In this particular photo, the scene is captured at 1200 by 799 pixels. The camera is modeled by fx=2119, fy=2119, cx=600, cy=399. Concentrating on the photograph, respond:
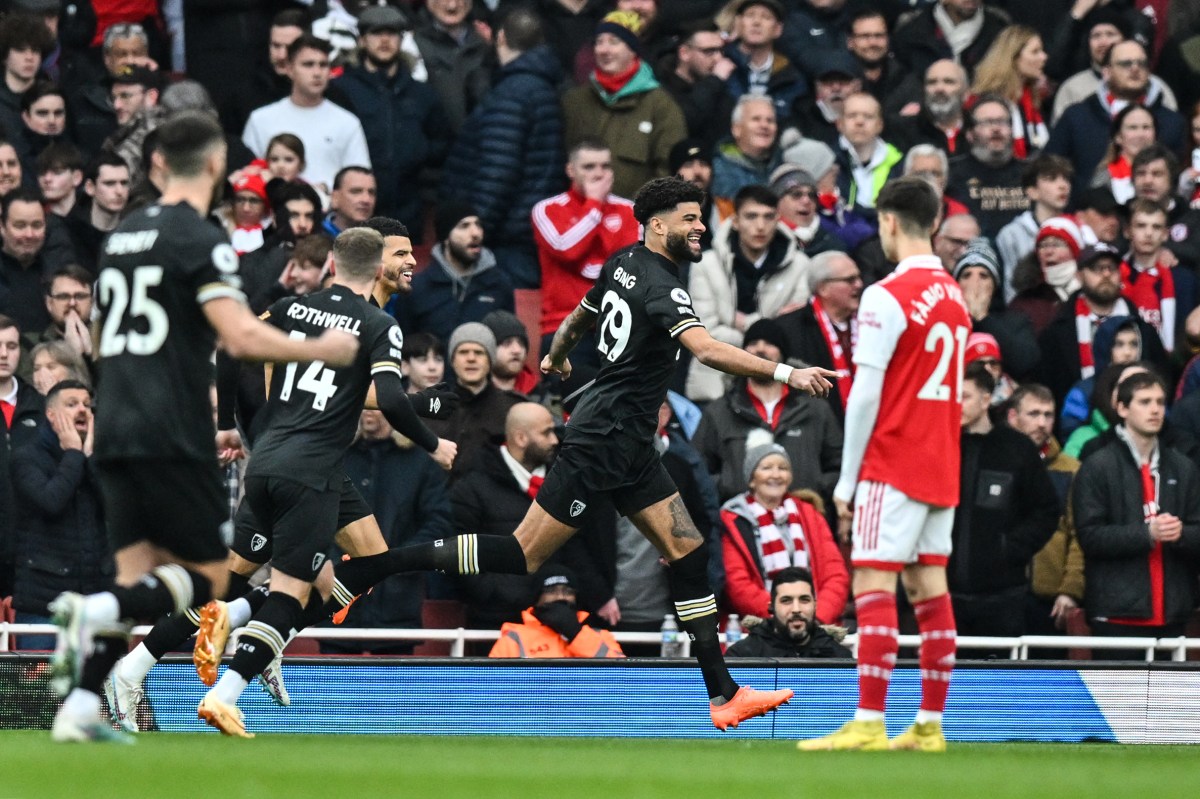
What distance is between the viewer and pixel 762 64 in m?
17.1

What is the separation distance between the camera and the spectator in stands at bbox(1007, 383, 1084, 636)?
13672 millimetres

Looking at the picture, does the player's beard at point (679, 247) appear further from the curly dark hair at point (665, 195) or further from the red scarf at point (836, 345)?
the red scarf at point (836, 345)

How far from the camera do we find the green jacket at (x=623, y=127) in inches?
638

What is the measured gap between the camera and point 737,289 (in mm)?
15250

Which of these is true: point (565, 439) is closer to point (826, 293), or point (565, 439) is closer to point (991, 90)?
point (826, 293)

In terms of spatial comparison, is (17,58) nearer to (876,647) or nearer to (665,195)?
(665,195)

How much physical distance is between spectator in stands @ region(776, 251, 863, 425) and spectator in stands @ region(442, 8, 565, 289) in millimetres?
2363

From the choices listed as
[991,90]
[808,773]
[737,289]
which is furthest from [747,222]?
[808,773]

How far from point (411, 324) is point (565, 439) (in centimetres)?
451

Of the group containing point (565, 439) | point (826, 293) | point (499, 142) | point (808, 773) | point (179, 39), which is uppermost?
point (179, 39)

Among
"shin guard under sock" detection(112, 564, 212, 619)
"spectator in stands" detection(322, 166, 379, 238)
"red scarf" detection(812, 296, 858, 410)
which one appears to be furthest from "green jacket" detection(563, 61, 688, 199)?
"shin guard under sock" detection(112, 564, 212, 619)

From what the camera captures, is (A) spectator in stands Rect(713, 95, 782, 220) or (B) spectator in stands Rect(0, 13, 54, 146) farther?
(A) spectator in stands Rect(713, 95, 782, 220)

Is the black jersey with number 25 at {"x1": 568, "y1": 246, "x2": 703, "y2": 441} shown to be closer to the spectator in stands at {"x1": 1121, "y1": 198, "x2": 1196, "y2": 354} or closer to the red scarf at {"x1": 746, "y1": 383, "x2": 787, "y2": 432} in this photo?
the red scarf at {"x1": 746, "y1": 383, "x2": 787, "y2": 432}

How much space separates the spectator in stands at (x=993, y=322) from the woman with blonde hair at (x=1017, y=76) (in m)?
2.63
